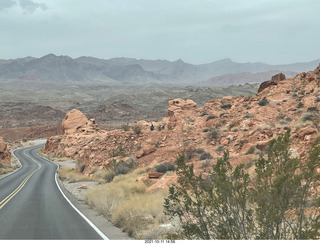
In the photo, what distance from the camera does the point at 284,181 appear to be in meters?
5.64

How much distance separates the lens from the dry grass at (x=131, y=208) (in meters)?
10.8

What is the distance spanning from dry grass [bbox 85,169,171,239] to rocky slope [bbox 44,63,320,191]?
203cm

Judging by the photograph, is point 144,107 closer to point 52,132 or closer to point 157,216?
point 52,132

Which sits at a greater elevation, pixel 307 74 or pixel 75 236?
pixel 307 74

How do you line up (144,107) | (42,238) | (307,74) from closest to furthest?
1. (42,238)
2. (307,74)
3. (144,107)

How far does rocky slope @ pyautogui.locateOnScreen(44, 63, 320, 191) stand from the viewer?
71.0 ft

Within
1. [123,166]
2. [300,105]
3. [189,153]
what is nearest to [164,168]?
[189,153]

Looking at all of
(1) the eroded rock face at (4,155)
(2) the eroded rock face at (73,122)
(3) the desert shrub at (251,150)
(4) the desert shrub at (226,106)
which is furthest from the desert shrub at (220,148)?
(2) the eroded rock face at (73,122)

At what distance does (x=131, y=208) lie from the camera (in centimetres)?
1277

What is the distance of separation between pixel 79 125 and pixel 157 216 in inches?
2388

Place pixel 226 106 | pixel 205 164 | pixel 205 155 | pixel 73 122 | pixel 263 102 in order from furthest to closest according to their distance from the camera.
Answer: pixel 73 122
pixel 226 106
pixel 263 102
pixel 205 155
pixel 205 164

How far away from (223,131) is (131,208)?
17.1 m

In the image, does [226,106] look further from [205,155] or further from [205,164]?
[205,164]
